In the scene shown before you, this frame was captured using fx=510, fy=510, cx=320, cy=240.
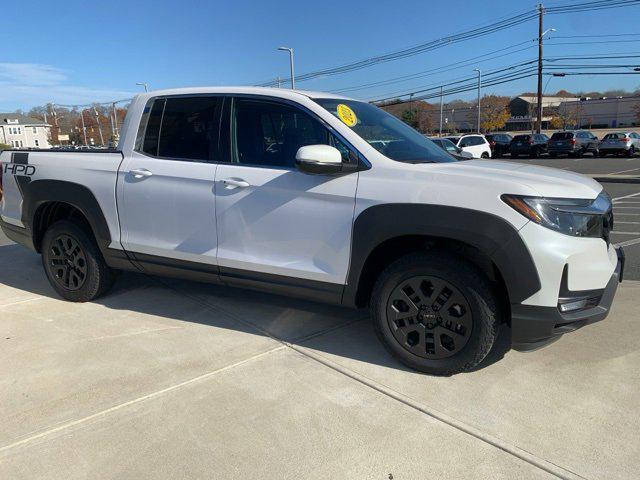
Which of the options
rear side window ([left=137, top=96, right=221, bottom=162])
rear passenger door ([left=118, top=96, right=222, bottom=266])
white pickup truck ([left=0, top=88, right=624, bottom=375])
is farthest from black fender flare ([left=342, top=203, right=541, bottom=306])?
rear side window ([left=137, top=96, right=221, bottom=162])

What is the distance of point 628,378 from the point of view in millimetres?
3104

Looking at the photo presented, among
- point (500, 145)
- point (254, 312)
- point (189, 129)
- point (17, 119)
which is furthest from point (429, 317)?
point (17, 119)

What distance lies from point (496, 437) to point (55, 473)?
2122mm

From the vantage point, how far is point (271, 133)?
143 inches

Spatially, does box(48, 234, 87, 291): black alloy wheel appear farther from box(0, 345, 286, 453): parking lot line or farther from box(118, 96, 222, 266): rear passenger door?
box(0, 345, 286, 453): parking lot line

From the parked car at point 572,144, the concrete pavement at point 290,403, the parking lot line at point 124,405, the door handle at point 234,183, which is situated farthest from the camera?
the parked car at point 572,144

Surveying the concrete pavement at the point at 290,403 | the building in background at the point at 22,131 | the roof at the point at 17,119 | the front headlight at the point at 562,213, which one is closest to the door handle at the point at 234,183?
the concrete pavement at the point at 290,403

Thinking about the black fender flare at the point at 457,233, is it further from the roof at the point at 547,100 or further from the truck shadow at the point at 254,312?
the roof at the point at 547,100

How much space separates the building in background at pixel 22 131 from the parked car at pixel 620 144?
355 ft

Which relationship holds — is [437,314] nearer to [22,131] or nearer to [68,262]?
[68,262]

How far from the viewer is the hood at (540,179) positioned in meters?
2.85

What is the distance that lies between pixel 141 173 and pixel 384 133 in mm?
1895

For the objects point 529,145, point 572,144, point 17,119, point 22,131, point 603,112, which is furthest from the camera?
point 22,131

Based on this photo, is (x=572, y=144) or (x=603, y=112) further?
(x=603, y=112)
